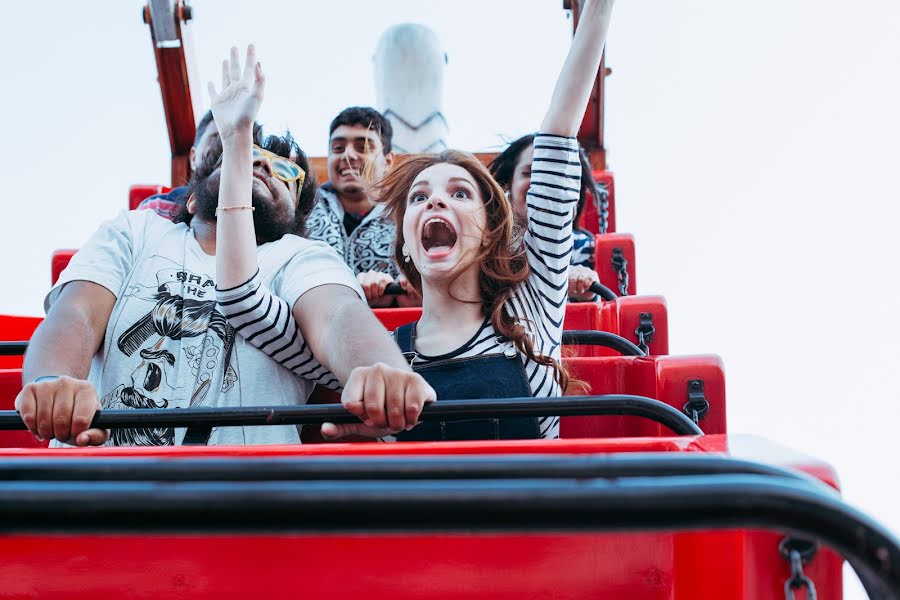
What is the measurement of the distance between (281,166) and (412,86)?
295cm

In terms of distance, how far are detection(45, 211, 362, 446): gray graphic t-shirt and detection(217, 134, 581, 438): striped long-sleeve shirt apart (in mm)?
53

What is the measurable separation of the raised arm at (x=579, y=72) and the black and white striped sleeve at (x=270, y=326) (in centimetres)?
56

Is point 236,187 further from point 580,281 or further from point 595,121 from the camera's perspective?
point 595,121

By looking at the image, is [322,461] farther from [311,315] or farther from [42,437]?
[311,315]

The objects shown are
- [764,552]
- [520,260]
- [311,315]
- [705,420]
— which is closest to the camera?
[764,552]

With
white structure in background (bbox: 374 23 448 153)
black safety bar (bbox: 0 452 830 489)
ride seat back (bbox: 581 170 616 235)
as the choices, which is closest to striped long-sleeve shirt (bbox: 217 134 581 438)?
black safety bar (bbox: 0 452 830 489)

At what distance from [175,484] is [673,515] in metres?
0.28

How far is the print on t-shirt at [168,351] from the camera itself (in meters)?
1.54

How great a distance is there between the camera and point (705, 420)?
1453mm

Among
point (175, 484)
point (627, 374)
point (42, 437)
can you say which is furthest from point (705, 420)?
point (175, 484)

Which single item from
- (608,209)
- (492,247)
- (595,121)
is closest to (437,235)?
(492,247)

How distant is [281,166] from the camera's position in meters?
1.82

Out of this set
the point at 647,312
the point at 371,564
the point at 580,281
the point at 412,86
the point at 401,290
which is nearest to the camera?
the point at 371,564

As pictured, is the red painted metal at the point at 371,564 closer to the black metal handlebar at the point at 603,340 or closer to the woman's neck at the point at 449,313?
the woman's neck at the point at 449,313
